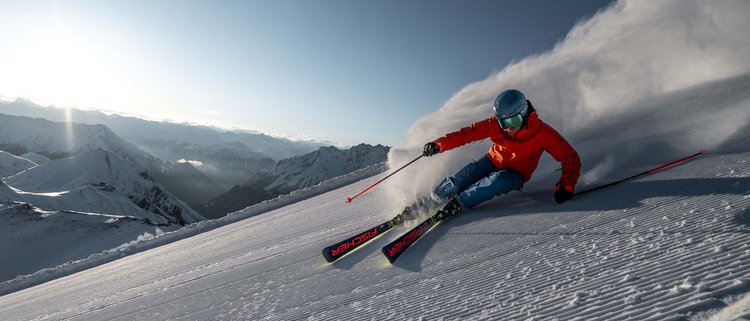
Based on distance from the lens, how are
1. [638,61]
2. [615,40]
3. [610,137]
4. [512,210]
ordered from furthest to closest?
[615,40]
[638,61]
[610,137]
[512,210]

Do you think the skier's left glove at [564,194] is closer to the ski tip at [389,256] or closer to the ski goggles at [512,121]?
the ski goggles at [512,121]

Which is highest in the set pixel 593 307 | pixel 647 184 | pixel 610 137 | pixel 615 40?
pixel 615 40

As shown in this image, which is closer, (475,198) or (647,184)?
(647,184)

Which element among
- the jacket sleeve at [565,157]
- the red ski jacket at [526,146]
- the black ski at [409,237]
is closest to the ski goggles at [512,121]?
the red ski jacket at [526,146]

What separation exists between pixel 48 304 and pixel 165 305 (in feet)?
15.8

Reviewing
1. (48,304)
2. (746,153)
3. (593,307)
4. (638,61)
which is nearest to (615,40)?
(638,61)

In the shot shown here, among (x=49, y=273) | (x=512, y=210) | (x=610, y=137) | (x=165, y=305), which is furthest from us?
(x=49, y=273)

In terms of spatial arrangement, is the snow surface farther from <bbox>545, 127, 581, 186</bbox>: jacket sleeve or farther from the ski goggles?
the ski goggles

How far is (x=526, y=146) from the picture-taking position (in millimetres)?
4895

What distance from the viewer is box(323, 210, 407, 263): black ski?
4.72 m

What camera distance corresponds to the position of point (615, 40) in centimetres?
820

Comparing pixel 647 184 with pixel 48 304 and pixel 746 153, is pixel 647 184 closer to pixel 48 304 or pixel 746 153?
pixel 746 153

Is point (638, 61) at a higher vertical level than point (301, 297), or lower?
higher

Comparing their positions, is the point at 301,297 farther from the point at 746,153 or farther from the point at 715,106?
the point at 715,106
